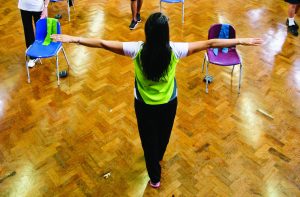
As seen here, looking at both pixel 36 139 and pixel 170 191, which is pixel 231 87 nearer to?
pixel 170 191

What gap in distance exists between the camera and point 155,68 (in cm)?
190

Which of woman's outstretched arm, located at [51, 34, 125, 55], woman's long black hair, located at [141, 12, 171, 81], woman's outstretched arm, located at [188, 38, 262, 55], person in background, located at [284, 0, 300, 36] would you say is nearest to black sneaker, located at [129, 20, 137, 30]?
person in background, located at [284, 0, 300, 36]

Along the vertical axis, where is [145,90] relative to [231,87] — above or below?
above

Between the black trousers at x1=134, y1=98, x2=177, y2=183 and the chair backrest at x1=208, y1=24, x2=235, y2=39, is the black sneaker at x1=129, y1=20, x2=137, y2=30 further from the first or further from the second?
the black trousers at x1=134, y1=98, x2=177, y2=183

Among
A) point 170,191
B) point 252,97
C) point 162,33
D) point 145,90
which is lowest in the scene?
point 170,191

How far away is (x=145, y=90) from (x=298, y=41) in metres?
3.66

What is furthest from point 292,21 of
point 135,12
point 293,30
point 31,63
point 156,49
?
point 31,63

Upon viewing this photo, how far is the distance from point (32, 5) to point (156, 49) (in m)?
2.62

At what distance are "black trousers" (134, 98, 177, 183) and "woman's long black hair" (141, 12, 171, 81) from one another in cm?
28

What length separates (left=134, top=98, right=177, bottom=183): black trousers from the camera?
2146 millimetres

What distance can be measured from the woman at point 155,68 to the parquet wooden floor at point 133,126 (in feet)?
2.18

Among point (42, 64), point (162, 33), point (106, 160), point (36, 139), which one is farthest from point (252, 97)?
point (42, 64)

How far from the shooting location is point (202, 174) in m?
2.84

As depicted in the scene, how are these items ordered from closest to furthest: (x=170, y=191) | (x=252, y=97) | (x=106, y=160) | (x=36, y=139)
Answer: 1. (x=170, y=191)
2. (x=106, y=160)
3. (x=36, y=139)
4. (x=252, y=97)
